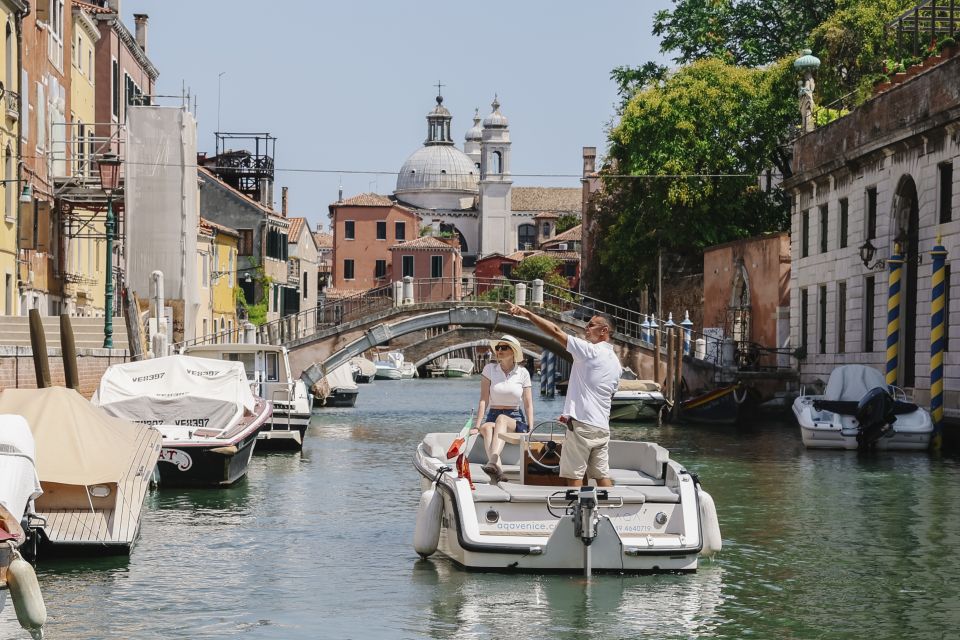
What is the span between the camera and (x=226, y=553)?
1455cm

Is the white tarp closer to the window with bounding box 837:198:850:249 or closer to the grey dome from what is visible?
the window with bounding box 837:198:850:249

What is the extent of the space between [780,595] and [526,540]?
6.54 ft

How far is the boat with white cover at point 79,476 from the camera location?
13516mm

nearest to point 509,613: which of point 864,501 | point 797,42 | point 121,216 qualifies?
point 864,501

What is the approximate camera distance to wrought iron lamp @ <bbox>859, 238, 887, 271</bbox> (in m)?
31.9

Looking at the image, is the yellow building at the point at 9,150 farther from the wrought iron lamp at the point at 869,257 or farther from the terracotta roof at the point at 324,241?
the terracotta roof at the point at 324,241

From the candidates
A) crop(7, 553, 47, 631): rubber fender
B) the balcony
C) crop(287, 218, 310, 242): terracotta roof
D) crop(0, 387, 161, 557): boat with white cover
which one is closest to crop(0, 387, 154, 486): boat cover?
crop(0, 387, 161, 557): boat with white cover

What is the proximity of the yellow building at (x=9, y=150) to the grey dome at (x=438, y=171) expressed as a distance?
112 m

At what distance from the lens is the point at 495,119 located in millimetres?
143000

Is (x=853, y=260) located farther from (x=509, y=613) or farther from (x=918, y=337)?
(x=509, y=613)

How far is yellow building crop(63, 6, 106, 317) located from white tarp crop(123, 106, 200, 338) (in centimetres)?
92

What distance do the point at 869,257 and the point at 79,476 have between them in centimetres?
2171

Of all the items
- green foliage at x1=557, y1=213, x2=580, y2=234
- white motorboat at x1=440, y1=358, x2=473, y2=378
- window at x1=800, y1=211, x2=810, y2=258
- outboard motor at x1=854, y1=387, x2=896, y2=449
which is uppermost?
green foliage at x1=557, y1=213, x2=580, y2=234

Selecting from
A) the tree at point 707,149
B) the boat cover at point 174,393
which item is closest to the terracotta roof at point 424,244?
the tree at point 707,149
